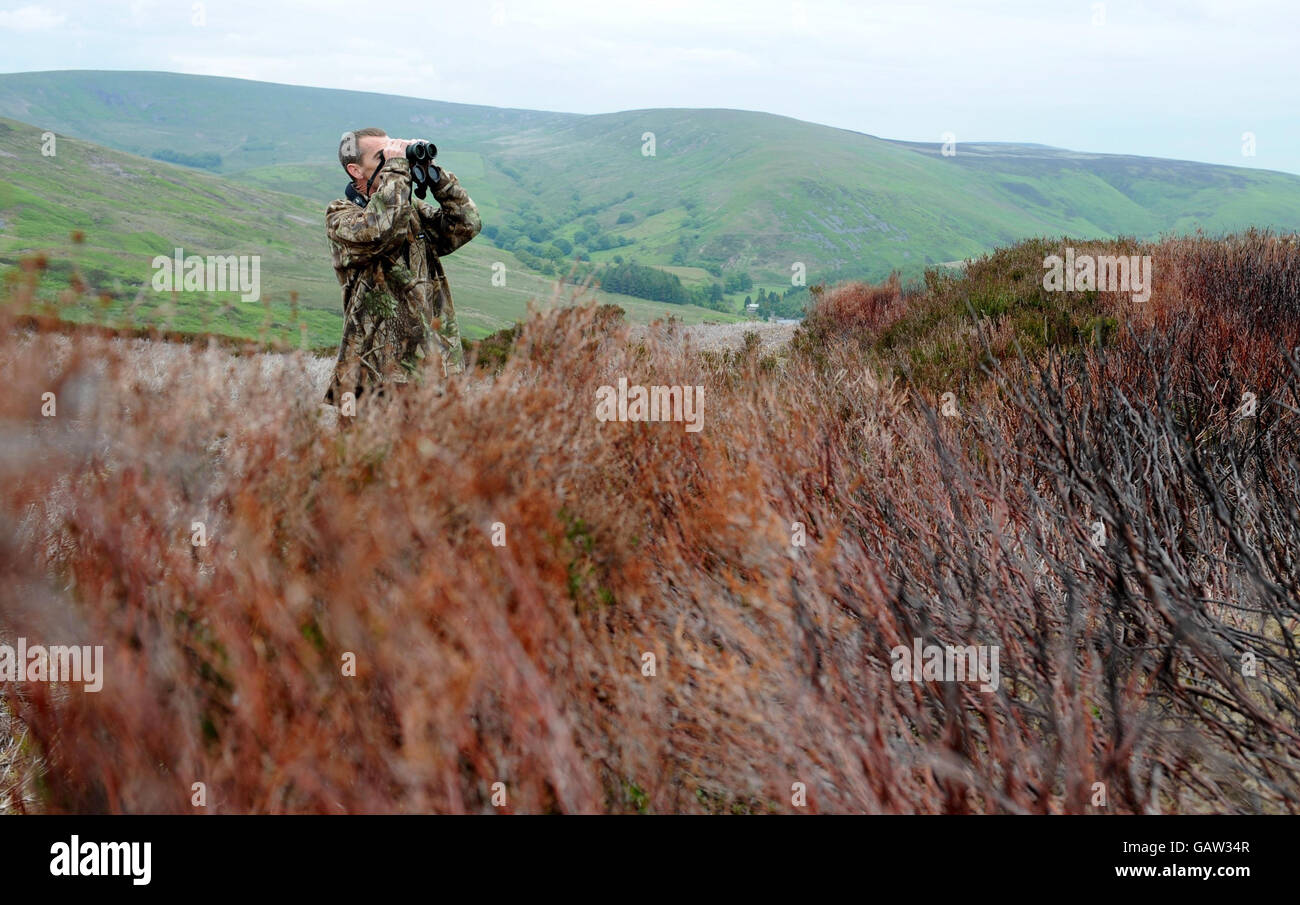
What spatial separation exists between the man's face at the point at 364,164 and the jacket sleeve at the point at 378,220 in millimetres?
213

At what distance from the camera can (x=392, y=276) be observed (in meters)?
4.14

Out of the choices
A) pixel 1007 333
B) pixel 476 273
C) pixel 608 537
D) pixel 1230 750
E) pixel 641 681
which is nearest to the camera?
pixel 1230 750

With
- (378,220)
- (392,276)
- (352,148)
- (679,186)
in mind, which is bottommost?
(392,276)

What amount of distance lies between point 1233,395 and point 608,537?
4166 millimetres

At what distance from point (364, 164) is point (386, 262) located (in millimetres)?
615

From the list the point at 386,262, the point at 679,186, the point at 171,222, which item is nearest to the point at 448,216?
the point at 386,262

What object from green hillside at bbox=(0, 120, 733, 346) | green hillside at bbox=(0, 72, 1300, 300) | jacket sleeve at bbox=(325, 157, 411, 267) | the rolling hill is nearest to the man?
jacket sleeve at bbox=(325, 157, 411, 267)

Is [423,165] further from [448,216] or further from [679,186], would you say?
[679,186]

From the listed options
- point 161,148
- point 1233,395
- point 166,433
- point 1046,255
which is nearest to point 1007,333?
point 1233,395

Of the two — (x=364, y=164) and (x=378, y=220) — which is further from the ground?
(x=364, y=164)

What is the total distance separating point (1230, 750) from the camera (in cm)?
198

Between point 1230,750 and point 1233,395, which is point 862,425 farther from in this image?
point 1230,750

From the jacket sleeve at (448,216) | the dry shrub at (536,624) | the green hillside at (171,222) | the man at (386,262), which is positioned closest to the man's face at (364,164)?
the man at (386,262)

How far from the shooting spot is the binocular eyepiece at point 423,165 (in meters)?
4.08
